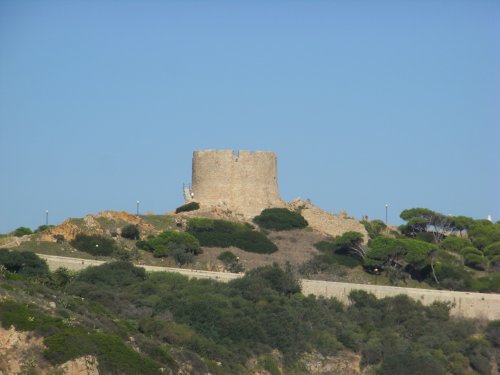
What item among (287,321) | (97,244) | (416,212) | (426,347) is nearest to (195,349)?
(287,321)

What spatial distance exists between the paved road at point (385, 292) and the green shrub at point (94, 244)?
115 inches

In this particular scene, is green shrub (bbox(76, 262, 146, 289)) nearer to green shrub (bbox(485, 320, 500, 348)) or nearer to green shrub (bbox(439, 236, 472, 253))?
green shrub (bbox(485, 320, 500, 348))

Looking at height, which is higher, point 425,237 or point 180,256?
point 425,237

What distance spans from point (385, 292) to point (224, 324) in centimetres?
903

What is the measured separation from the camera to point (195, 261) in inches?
2295

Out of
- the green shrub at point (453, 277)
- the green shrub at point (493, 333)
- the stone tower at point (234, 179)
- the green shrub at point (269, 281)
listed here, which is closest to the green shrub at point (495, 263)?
the green shrub at point (453, 277)

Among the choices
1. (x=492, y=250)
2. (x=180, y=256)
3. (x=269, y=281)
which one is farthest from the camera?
(x=492, y=250)

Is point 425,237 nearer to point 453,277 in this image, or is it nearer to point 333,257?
point 333,257

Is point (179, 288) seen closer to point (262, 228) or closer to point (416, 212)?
point (262, 228)

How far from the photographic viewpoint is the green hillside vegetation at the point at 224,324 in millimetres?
37938

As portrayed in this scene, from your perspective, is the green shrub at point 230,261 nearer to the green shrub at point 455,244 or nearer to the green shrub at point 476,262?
the green shrub at point 476,262

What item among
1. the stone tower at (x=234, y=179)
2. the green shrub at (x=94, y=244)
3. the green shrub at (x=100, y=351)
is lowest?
the green shrub at (x=100, y=351)

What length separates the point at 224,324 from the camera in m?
46.7

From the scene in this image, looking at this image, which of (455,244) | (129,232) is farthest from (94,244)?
(455,244)
